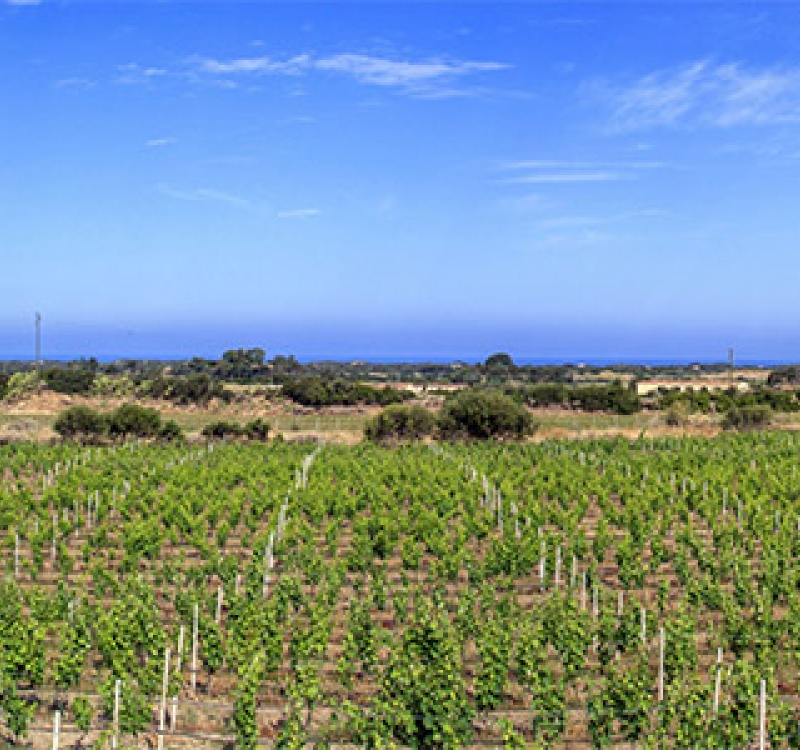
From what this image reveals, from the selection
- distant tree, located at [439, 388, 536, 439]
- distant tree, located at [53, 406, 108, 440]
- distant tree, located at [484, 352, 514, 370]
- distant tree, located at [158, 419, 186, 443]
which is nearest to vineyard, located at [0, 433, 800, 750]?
A: distant tree, located at [439, 388, 536, 439]

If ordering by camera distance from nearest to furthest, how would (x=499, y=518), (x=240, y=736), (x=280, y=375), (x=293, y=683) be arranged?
1. (x=240, y=736)
2. (x=293, y=683)
3. (x=499, y=518)
4. (x=280, y=375)

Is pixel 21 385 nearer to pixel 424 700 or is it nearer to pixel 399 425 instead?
pixel 399 425

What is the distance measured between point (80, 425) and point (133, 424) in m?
2.29

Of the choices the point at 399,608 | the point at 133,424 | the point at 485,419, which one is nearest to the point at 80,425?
the point at 133,424

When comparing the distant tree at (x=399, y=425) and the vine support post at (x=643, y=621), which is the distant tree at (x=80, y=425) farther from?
the vine support post at (x=643, y=621)

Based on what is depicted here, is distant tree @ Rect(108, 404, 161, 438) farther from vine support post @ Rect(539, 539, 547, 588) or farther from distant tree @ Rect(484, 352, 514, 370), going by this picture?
distant tree @ Rect(484, 352, 514, 370)

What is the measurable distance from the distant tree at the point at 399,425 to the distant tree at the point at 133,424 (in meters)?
9.76

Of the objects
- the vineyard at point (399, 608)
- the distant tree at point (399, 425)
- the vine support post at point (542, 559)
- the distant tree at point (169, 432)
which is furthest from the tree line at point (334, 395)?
the vine support post at point (542, 559)

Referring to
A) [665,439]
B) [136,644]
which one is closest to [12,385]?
[665,439]

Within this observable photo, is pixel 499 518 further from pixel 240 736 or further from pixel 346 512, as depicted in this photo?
pixel 240 736

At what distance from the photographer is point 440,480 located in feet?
86.3

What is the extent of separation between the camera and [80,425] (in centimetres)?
4225

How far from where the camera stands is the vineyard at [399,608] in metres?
9.64

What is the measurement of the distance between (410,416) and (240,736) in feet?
112
